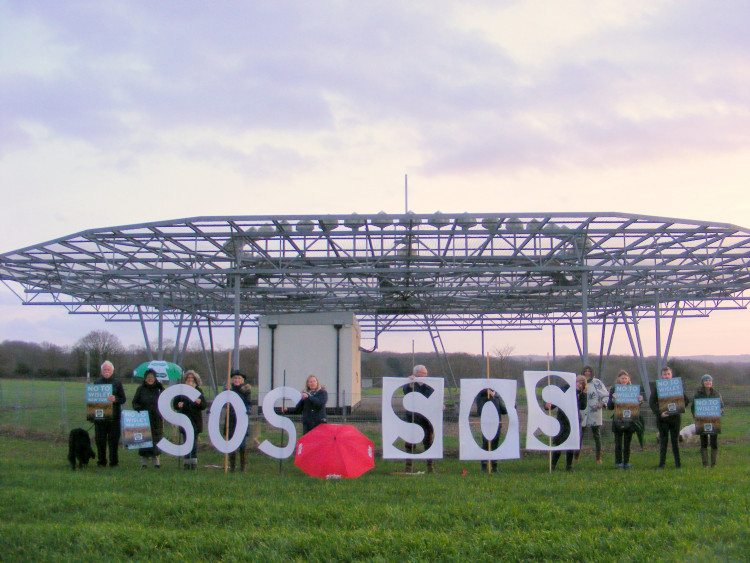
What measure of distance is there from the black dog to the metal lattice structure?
7213 millimetres

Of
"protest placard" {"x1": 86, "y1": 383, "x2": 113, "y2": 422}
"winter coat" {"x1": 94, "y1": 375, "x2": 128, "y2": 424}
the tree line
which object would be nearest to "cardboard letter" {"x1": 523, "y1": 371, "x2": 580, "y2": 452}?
"winter coat" {"x1": 94, "y1": 375, "x2": 128, "y2": 424}

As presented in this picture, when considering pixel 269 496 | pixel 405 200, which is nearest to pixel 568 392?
pixel 269 496

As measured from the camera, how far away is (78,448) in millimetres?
11703

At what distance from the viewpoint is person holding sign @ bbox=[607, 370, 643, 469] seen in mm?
11719

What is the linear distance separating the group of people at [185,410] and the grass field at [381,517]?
1290 mm

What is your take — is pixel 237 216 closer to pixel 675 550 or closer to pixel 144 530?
pixel 144 530

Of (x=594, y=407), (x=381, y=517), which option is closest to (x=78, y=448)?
(x=381, y=517)

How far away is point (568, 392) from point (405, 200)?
11.6 meters

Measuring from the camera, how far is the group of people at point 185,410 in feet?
38.0

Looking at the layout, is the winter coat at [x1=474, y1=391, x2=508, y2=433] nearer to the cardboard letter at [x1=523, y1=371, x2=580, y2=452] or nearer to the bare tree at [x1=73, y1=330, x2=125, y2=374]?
the cardboard letter at [x1=523, y1=371, x2=580, y2=452]

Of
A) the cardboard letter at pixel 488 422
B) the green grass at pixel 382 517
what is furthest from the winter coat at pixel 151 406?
the cardboard letter at pixel 488 422

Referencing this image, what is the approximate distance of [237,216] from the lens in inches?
698

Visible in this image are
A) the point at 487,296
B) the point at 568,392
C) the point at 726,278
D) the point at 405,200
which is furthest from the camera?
the point at 487,296

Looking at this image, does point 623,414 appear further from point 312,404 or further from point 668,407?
point 312,404
